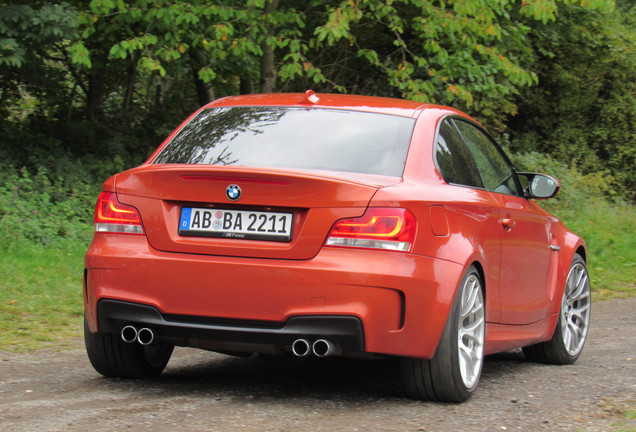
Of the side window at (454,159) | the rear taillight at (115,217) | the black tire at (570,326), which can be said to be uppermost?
the side window at (454,159)

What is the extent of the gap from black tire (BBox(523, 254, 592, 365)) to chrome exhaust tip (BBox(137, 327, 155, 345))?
2.93m

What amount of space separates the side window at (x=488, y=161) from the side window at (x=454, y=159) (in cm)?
12

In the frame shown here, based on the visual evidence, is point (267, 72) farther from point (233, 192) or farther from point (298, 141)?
point (233, 192)

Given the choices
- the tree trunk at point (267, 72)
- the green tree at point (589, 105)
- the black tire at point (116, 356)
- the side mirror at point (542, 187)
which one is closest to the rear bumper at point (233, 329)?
the black tire at point (116, 356)

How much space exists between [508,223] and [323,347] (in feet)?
5.44

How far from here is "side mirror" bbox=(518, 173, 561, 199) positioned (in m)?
5.80

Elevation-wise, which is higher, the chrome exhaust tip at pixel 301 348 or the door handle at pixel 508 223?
the door handle at pixel 508 223

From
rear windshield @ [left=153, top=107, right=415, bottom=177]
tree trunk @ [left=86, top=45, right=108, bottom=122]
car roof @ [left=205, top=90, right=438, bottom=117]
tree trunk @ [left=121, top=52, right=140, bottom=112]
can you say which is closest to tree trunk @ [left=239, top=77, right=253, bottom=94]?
tree trunk @ [left=121, top=52, right=140, bottom=112]

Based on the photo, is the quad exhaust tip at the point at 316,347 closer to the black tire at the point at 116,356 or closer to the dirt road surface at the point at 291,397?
the dirt road surface at the point at 291,397

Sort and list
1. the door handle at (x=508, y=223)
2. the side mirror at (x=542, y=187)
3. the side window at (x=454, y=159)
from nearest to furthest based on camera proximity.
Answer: the side window at (x=454, y=159) → the door handle at (x=508, y=223) → the side mirror at (x=542, y=187)

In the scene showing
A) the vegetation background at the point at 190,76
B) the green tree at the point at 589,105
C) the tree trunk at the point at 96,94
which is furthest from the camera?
the green tree at the point at 589,105

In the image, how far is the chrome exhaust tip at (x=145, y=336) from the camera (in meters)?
4.38

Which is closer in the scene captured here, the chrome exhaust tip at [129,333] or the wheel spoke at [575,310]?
the chrome exhaust tip at [129,333]

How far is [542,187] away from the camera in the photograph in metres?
5.83
